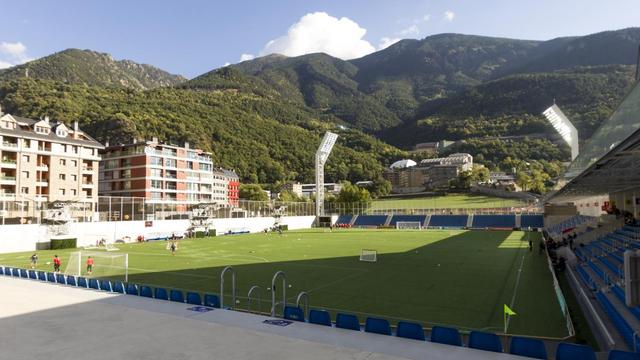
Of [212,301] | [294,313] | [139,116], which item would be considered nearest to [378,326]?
[294,313]

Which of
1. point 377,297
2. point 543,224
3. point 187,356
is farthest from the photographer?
point 543,224

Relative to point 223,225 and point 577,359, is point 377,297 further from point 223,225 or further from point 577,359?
point 223,225

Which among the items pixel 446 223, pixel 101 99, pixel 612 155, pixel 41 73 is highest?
pixel 41 73

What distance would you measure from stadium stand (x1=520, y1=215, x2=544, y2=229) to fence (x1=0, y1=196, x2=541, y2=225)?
755cm

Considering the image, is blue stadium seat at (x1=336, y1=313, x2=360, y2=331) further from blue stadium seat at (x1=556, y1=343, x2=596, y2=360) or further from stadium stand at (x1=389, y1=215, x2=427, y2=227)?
stadium stand at (x1=389, y1=215, x2=427, y2=227)

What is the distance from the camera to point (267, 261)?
37250mm

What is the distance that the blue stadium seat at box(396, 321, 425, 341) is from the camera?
1295 cm

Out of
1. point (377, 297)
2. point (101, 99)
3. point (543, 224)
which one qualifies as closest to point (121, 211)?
point (377, 297)

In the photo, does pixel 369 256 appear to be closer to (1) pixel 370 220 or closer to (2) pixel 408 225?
(2) pixel 408 225

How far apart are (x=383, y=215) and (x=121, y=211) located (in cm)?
6130

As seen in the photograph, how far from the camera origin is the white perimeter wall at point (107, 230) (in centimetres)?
4759

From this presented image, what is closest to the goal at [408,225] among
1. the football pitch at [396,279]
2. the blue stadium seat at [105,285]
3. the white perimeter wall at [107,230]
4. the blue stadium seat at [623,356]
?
the white perimeter wall at [107,230]

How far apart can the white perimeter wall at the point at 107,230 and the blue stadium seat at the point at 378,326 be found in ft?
162

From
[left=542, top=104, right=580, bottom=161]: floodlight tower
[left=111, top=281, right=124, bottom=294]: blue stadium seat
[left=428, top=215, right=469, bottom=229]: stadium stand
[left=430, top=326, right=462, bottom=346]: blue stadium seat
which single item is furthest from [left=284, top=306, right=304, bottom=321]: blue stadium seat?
[left=428, top=215, right=469, bottom=229]: stadium stand
